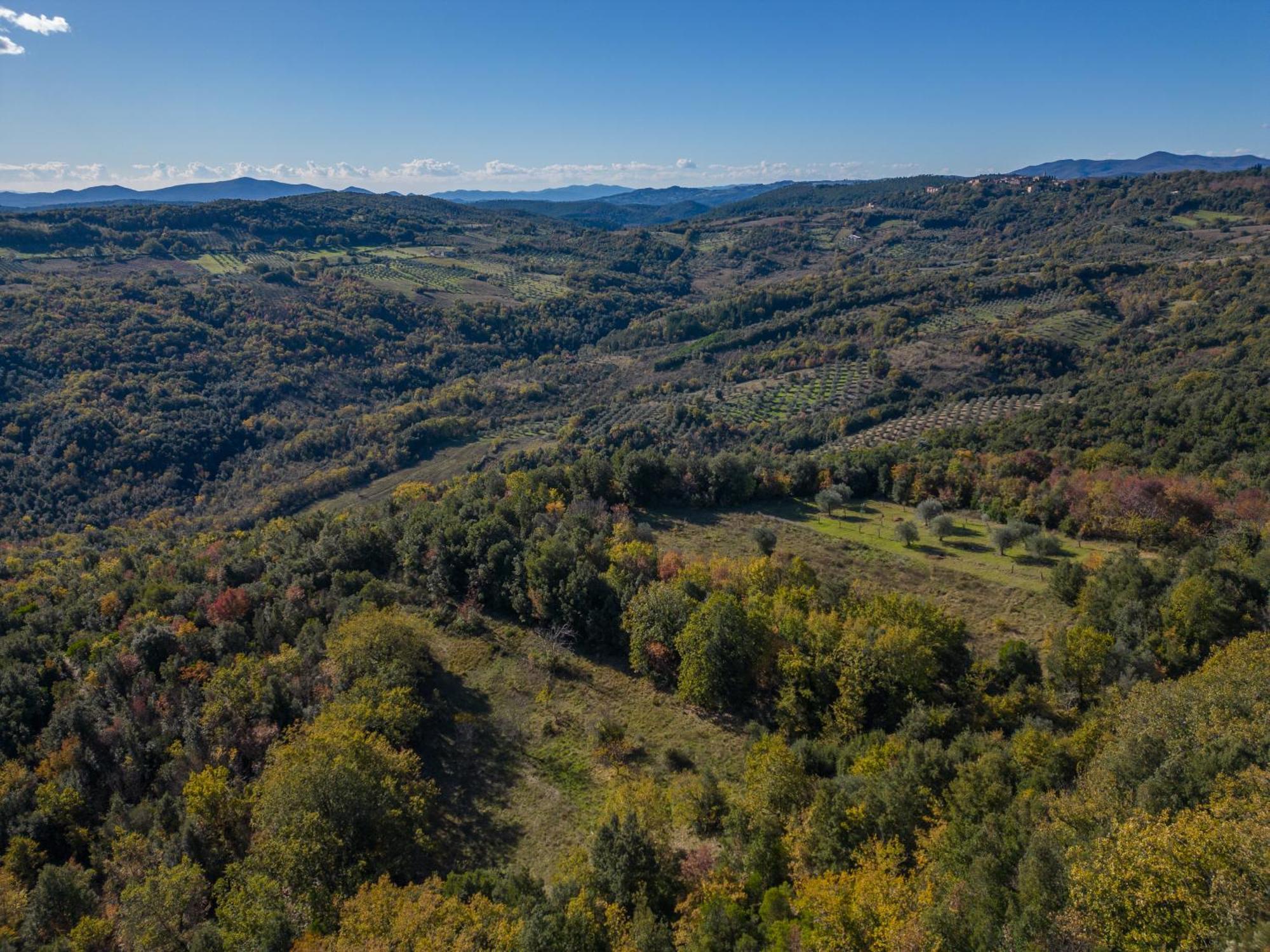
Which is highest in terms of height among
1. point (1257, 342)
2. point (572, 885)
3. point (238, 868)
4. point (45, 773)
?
point (1257, 342)

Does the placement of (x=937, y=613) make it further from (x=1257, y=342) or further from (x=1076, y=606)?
(x=1257, y=342)

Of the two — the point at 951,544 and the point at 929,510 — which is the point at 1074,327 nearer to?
the point at 929,510

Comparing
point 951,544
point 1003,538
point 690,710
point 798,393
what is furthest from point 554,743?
point 798,393

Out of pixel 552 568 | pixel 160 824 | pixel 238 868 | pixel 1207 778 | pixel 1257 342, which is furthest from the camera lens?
pixel 1257 342

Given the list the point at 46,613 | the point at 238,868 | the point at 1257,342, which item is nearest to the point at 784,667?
the point at 238,868

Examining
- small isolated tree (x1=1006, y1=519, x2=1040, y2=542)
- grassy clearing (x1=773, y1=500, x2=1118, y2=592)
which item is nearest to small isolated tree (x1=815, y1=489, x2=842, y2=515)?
grassy clearing (x1=773, y1=500, x2=1118, y2=592)

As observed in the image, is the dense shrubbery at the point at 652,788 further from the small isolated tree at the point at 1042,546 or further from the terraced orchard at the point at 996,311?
the terraced orchard at the point at 996,311
